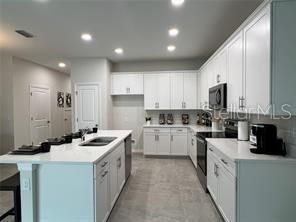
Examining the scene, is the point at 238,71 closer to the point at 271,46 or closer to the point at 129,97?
the point at 271,46

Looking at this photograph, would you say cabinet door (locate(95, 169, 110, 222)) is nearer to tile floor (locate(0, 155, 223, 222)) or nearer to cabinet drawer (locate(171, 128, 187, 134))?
tile floor (locate(0, 155, 223, 222))

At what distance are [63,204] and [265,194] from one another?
2030mm

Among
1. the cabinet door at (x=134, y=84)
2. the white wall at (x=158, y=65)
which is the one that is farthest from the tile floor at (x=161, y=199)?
the white wall at (x=158, y=65)

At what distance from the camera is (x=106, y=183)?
2.41 m

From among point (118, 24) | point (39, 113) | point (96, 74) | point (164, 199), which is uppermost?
point (118, 24)

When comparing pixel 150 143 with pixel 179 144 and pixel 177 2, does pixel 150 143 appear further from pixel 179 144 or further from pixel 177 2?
pixel 177 2

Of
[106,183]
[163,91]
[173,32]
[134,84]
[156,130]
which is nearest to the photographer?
[106,183]

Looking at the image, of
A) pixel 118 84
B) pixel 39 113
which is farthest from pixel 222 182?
pixel 39 113

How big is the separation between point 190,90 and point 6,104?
197 inches

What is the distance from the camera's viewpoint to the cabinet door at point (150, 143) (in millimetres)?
5555

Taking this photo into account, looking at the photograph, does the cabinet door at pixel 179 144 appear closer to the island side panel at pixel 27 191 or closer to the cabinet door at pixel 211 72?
the cabinet door at pixel 211 72

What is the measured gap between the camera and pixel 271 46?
6.33 feet

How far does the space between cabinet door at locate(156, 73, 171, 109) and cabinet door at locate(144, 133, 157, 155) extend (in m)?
0.88

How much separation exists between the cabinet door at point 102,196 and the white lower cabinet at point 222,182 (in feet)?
4.57
